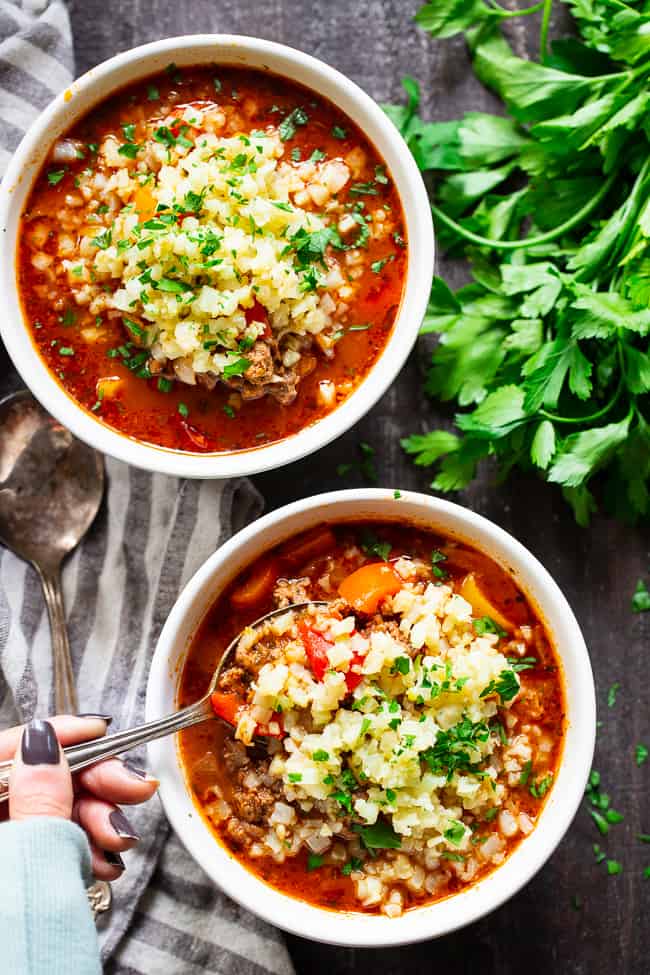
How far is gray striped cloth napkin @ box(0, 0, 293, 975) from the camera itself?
3.28 meters

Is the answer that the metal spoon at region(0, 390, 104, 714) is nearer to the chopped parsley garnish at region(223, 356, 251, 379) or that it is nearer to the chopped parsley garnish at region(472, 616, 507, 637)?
the chopped parsley garnish at region(223, 356, 251, 379)

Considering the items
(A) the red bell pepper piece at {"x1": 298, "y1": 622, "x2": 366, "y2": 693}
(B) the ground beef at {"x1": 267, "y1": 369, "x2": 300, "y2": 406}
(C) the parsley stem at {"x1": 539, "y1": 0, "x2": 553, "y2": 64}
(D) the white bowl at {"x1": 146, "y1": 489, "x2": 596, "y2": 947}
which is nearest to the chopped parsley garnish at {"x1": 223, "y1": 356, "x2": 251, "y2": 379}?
(B) the ground beef at {"x1": 267, "y1": 369, "x2": 300, "y2": 406}

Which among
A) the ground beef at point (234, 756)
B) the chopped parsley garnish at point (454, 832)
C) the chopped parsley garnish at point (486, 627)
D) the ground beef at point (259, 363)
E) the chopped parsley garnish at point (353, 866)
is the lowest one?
the chopped parsley garnish at point (353, 866)

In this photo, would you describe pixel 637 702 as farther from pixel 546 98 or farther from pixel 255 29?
pixel 255 29

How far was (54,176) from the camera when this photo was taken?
299cm

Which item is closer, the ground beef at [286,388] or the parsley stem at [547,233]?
the ground beef at [286,388]

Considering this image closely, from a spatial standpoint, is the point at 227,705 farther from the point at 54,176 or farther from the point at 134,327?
the point at 54,176

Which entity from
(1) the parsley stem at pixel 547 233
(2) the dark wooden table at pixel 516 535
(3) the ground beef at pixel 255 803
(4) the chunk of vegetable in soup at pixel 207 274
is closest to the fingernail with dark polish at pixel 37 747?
(3) the ground beef at pixel 255 803

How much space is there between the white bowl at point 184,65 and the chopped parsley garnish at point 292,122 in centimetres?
8

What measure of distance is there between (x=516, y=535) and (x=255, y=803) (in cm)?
136

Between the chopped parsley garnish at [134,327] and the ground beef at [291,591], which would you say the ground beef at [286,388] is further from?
the ground beef at [291,591]

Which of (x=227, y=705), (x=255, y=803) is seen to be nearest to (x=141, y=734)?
(x=227, y=705)

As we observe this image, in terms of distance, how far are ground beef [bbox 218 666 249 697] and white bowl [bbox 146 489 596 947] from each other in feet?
0.45

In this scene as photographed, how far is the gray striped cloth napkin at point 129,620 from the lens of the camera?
3283mm
